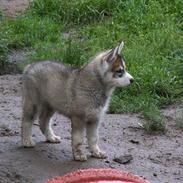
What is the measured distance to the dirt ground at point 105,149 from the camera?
493 cm

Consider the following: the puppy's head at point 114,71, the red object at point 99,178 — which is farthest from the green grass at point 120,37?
the red object at point 99,178

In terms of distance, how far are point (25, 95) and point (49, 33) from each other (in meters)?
4.46

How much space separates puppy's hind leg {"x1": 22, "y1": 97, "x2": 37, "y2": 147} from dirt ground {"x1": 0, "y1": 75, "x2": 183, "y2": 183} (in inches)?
3.1

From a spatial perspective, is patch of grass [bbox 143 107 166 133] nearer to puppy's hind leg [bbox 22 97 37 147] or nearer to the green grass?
the green grass

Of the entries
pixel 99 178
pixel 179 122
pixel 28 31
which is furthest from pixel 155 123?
pixel 99 178

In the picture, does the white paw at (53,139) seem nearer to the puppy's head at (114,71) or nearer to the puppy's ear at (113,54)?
the puppy's head at (114,71)

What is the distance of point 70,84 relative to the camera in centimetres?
529

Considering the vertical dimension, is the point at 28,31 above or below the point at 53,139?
below

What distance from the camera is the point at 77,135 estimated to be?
5.13 meters

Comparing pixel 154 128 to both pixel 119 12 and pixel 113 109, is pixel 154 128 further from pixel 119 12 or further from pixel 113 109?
pixel 119 12

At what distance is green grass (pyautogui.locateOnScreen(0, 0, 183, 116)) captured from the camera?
760 cm

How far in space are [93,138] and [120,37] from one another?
434cm

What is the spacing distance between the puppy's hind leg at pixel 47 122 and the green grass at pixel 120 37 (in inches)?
64.0

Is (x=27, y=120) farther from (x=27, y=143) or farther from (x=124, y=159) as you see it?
(x=124, y=159)
